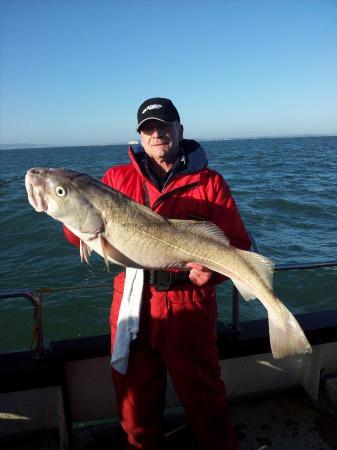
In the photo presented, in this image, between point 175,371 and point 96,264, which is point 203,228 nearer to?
point 175,371

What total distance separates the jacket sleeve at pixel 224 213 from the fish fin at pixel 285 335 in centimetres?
57

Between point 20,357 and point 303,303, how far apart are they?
824 cm

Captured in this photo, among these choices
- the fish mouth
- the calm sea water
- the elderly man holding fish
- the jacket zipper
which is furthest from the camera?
the calm sea water

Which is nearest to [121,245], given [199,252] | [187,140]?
[199,252]

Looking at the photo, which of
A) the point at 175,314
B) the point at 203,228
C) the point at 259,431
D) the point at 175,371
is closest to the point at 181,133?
the point at 203,228

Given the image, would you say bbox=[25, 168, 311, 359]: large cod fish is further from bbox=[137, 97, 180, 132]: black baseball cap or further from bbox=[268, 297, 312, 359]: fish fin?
bbox=[137, 97, 180, 132]: black baseball cap

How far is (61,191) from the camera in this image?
113 inches

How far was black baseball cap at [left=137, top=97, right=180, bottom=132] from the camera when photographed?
11.2 ft

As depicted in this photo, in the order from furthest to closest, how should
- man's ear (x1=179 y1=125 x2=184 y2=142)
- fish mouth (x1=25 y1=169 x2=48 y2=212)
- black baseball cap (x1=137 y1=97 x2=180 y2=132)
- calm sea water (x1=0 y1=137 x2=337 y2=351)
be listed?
calm sea water (x1=0 y1=137 x2=337 y2=351) < man's ear (x1=179 y1=125 x2=184 y2=142) < black baseball cap (x1=137 y1=97 x2=180 y2=132) < fish mouth (x1=25 y1=169 x2=48 y2=212)

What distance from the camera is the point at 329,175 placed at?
31.0m

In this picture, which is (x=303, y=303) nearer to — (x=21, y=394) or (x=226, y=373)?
(x=226, y=373)

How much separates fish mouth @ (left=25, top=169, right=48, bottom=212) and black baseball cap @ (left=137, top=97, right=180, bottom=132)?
112 centimetres

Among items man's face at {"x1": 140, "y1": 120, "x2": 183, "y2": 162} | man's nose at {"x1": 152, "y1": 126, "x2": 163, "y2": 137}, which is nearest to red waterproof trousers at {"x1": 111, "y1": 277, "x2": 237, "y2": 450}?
man's face at {"x1": 140, "y1": 120, "x2": 183, "y2": 162}

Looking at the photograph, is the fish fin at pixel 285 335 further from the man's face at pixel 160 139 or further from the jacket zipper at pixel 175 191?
the man's face at pixel 160 139
